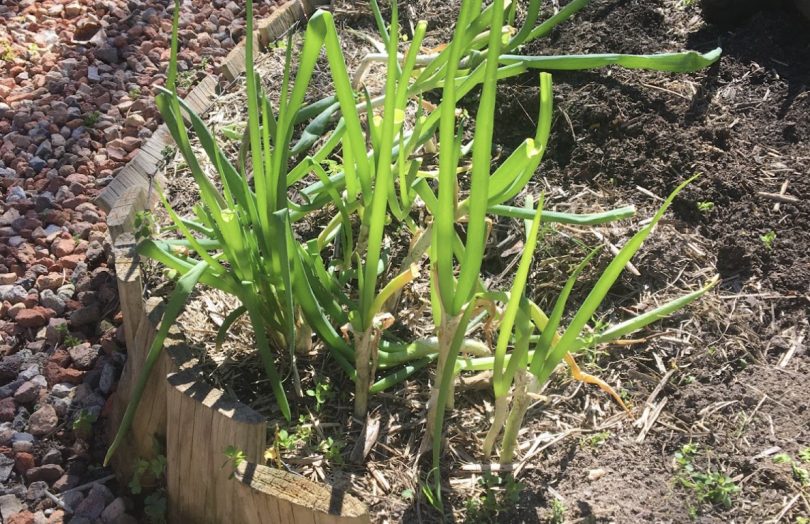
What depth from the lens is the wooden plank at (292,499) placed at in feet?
4.62

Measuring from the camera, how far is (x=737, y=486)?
1.69 m

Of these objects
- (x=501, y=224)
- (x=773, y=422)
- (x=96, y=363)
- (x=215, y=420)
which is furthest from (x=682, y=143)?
(x=96, y=363)

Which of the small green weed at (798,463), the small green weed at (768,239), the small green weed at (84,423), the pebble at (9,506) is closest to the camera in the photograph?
the small green weed at (798,463)

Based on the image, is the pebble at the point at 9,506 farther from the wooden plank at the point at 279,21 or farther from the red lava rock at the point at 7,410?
the wooden plank at the point at 279,21

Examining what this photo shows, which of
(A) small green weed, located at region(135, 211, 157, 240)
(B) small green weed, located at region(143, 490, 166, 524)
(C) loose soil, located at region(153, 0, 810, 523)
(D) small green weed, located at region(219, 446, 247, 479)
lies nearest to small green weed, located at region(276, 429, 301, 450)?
(C) loose soil, located at region(153, 0, 810, 523)

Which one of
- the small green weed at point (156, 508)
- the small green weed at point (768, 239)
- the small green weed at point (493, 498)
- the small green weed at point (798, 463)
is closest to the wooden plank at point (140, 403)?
the small green weed at point (156, 508)

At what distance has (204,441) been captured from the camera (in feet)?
5.30

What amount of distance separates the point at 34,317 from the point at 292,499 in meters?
1.41

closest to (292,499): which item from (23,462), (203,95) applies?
(23,462)

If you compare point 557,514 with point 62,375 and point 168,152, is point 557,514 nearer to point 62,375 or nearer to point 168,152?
point 62,375

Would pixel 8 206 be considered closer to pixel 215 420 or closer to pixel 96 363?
pixel 96 363

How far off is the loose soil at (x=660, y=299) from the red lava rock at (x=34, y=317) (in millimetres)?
668

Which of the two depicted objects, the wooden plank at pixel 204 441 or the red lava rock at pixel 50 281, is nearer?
the wooden plank at pixel 204 441

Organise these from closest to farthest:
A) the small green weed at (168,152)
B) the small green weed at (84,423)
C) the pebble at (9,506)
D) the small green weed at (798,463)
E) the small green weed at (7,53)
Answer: the small green weed at (798,463)
the pebble at (9,506)
the small green weed at (84,423)
the small green weed at (168,152)
the small green weed at (7,53)
